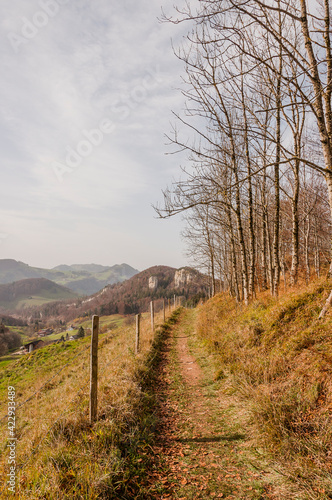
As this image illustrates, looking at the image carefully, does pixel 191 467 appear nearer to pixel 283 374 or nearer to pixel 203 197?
pixel 283 374

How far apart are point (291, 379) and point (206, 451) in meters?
1.93

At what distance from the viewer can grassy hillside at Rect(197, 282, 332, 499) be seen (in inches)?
128

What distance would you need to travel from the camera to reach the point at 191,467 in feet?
12.5

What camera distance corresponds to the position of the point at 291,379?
4.68 metres

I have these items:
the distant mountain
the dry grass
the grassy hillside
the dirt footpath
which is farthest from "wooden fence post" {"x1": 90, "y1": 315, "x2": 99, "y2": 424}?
the distant mountain

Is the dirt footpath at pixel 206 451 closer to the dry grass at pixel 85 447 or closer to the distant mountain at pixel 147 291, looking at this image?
the dry grass at pixel 85 447

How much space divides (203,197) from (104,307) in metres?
132

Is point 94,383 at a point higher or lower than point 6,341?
higher

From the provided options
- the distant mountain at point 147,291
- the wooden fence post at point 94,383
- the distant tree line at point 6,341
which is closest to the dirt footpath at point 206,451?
the wooden fence post at point 94,383

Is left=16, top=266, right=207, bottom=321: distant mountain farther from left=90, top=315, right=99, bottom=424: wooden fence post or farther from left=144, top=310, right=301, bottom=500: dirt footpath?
left=90, top=315, right=99, bottom=424: wooden fence post

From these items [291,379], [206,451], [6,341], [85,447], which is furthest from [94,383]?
[6,341]

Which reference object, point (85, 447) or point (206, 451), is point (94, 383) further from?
point (206, 451)

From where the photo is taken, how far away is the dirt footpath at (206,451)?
3.29m

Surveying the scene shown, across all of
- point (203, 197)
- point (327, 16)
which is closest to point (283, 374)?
point (203, 197)
